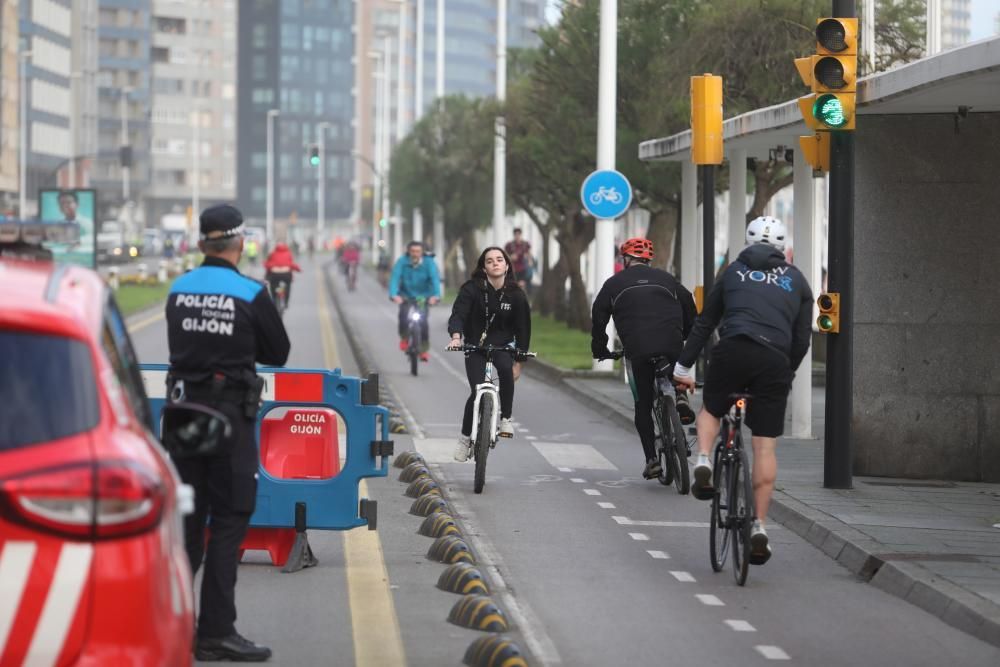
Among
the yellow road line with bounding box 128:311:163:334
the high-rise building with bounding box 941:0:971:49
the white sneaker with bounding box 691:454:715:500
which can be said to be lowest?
the white sneaker with bounding box 691:454:715:500

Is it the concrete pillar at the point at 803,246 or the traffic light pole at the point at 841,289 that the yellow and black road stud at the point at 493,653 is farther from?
the concrete pillar at the point at 803,246

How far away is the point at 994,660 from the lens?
8.14m

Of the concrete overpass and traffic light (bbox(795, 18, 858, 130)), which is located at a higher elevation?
traffic light (bbox(795, 18, 858, 130))

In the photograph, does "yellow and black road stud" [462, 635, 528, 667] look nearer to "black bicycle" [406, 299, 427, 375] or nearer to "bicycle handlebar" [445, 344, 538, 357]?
"bicycle handlebar" [445, 344, 538, 357]

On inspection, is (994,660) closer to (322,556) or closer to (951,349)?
(322,556)

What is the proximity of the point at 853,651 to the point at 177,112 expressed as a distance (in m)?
191

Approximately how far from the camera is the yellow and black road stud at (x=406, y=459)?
15.6m

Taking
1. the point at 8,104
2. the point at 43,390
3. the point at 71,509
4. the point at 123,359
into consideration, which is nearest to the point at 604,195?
the point at 123,359

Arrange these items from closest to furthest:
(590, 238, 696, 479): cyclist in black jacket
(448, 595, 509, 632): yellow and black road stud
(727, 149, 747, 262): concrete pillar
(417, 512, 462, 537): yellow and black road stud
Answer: (448, 595, 509, 632): yellow and black road stud → (417, 512, 462, 537): yellow and black road stud → (590, 238, 696, 479): cyclist in black jacket → (727, 149, 747, 262): concrete pillar

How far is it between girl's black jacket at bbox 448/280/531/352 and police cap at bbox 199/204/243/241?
22.9 feet

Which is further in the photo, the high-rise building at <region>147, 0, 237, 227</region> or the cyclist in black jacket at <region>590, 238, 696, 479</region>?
the high-rise building at <region>147, 0, 237, 227</region>

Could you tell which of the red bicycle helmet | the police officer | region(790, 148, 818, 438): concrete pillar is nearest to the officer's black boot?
the police officer

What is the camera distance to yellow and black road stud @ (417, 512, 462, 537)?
1146 centimetres

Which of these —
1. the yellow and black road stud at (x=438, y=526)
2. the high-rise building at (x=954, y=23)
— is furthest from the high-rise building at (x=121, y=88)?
the yellow and black road stud at (x=438, y=526)
